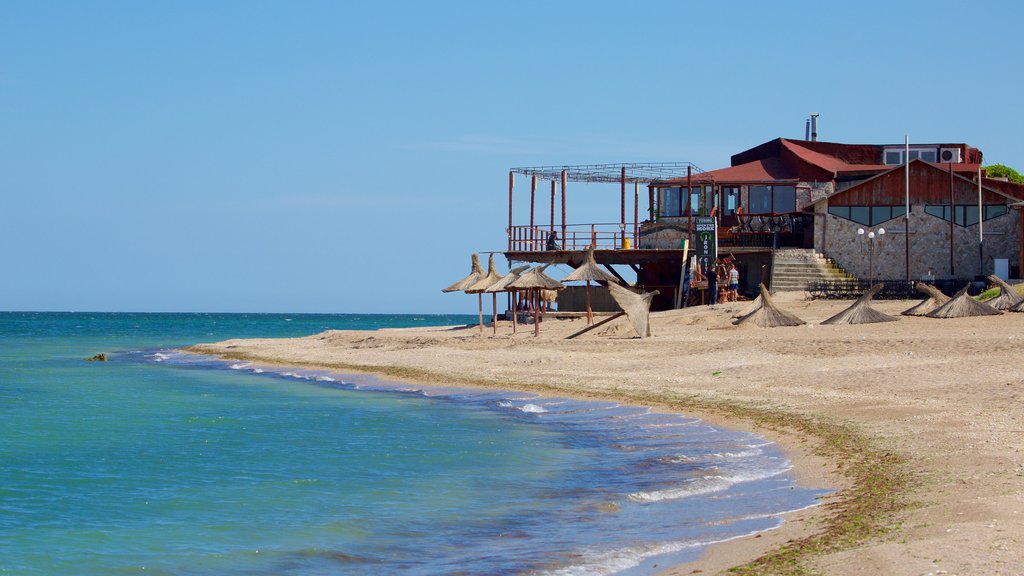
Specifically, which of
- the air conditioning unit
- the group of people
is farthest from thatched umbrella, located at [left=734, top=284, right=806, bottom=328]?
the air conditioning unit

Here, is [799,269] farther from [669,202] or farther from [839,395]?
[839,395]

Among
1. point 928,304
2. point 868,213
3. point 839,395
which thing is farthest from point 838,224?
point 839,395

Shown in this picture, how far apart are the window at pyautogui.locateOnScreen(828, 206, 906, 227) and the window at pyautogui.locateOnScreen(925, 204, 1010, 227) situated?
4.32 feet

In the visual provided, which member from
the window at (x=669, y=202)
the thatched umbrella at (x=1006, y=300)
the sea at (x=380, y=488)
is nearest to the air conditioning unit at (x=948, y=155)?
the window at (x=669, y=202)

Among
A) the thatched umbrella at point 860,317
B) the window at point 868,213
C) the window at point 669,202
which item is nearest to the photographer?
the thatched umbrella at point 860,317

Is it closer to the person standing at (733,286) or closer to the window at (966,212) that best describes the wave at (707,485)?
the person standing at (733,286)

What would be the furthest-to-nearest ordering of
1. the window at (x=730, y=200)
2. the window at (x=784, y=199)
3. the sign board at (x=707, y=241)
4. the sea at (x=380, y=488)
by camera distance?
1. the window at (x=730, y=200)
2. the window at (x=784, y=199)
3. the sign board at (x=707, y=241)
4. the sea at (x=380, y=488)

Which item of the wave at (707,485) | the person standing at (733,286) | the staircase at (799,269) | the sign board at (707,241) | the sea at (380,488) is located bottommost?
the sea at (380,488)

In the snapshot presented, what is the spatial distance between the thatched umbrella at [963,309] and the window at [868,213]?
13.0 meters

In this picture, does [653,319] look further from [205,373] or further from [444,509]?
[444,509]

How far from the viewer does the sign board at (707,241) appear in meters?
39.0

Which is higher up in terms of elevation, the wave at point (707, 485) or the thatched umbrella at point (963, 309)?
the thatched umbrella at point (963, 309)

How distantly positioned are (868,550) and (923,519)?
1201 mm

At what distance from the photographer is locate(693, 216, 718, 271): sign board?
3897 cm
